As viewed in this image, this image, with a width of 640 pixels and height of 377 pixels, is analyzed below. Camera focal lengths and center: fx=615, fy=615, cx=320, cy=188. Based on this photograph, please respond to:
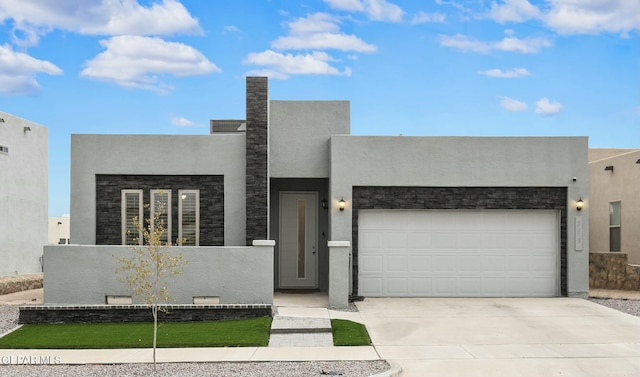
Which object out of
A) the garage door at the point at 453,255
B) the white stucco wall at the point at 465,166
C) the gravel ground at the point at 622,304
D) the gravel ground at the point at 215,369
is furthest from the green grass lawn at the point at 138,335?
the gravel ground at the point at 622,304

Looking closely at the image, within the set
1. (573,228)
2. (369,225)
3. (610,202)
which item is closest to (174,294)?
(369,225)

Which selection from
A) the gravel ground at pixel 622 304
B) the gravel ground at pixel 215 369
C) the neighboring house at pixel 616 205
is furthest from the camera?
the neighboring house at pixel 616 205

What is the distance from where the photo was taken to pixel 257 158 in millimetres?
15039

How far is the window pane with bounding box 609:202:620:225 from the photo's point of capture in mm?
Answer: 19641

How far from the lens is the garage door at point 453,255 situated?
1559 centimetres

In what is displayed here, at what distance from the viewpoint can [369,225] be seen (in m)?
15.7

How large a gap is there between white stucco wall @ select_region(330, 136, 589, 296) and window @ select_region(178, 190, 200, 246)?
342 centimetres

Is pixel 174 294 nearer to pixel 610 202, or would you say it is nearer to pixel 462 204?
pixel 462 204

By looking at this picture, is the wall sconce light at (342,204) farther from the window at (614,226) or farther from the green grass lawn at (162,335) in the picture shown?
the window at (614,226)

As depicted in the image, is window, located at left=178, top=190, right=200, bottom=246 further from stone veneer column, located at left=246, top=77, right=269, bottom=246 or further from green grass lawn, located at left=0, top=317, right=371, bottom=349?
green grass lawn, located at left=0, top=317, right=371, bottom=349

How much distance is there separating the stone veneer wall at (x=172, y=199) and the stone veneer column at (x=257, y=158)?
3.69 feet

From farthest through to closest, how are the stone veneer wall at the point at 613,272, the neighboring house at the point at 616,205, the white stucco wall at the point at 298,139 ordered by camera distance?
the neighboring house at the point at 616,205 → the stone veneer wall at the point at 613,272 → the white stucco wall at the point at 298,139

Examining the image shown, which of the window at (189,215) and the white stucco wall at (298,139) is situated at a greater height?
the white stucco wall at (298,139)

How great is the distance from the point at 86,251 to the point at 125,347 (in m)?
3.33
